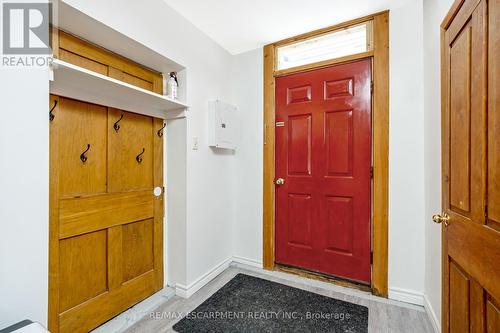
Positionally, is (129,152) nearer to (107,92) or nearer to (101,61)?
(107,92)

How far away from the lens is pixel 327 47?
85.5 inches

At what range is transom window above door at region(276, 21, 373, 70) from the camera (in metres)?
2.02

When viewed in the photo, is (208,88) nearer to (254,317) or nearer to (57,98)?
(57,98)

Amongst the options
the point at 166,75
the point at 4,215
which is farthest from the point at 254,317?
the point at 166,75

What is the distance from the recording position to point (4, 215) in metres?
0.91

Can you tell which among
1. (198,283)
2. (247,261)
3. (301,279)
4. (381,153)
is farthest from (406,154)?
(198,283)

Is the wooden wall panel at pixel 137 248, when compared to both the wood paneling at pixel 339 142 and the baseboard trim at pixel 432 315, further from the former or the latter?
the baseboard trim at pixel 432 315

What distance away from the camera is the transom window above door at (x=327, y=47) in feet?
6.62

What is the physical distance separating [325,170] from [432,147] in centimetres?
81

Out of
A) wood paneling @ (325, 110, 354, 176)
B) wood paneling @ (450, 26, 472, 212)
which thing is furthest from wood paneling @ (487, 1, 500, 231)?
wood paneling @ (325, 110, 354, 176)

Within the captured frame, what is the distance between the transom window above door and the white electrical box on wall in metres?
0.73

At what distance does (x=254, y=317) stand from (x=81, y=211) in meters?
1.41

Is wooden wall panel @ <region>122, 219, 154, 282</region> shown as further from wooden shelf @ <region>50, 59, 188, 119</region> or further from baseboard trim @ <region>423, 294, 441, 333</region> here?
baseboard trim @ <region>423, 294, 441, 333</region>
